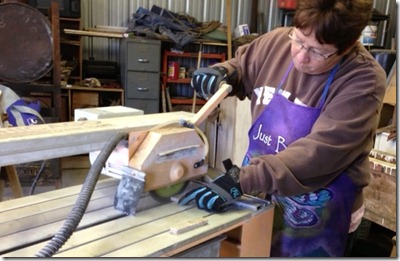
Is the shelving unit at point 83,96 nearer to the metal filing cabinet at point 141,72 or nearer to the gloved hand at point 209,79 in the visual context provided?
the metal filing cabinet at point 141,72

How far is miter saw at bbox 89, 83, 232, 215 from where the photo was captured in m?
0.89

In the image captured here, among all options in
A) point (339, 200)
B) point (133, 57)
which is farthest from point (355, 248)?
point (133, 57)

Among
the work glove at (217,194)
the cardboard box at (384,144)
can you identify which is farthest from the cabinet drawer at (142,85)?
the work glove at (217,194)

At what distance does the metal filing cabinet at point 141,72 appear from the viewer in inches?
146

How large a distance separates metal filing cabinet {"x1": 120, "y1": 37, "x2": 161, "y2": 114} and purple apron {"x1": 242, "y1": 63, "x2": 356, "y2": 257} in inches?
108

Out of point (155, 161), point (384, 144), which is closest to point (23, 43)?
point (155, 161)

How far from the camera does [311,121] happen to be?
3.49 ft

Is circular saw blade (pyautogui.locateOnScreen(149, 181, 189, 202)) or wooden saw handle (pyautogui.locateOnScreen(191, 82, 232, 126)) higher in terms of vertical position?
wooden saw handle (pyautogui.locateOnScreen(191, 82, 232, 126))

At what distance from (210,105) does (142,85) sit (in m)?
2.80

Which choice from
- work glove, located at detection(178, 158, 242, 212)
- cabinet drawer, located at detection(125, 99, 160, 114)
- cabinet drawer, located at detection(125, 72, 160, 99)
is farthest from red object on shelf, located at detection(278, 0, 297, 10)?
work glove, located at detection(178, 158, 242, 212)

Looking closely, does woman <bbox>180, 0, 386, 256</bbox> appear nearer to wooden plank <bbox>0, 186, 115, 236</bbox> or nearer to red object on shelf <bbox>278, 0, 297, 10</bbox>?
wooden plank <bbox>0, 186, 115, 236</bbox>

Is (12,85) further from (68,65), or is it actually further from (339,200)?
(339,200)

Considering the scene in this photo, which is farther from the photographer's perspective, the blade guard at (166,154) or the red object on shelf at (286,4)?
the red object on shelf at (286,4)

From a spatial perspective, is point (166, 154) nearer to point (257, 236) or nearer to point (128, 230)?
point (128, 230)
